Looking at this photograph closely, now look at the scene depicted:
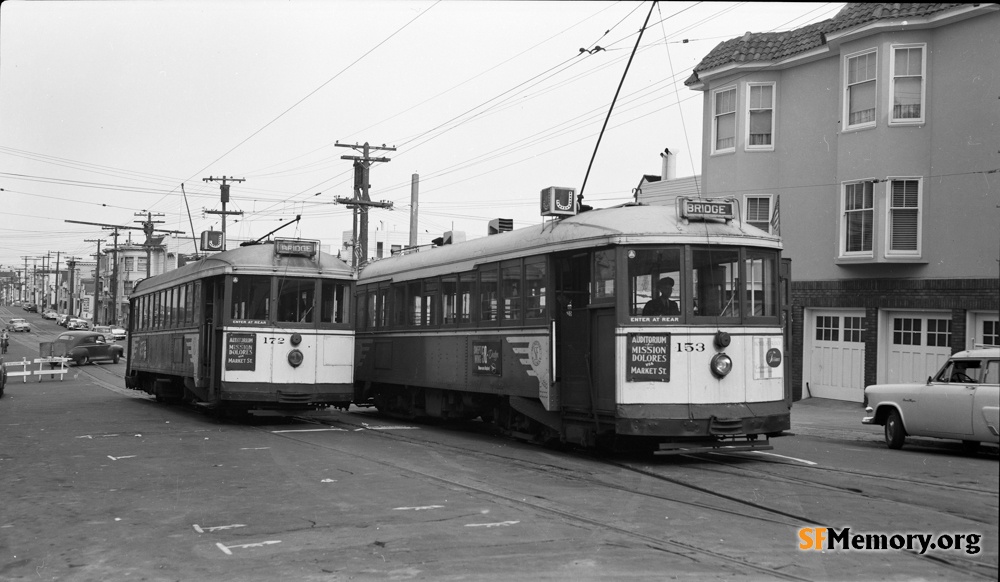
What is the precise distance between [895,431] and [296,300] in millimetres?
10497

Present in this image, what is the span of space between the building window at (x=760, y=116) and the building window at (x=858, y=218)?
312 cm

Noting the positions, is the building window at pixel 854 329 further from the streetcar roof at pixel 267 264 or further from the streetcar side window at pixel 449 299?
the streetcar roof at pixel 267 264

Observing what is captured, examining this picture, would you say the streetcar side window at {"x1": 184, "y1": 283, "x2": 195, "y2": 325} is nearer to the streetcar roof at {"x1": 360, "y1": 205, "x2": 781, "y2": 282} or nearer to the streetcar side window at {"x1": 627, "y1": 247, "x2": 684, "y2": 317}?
the streetcar roof at {"x1": 360, "y1": 205, "x2": 781, "y2": 282}

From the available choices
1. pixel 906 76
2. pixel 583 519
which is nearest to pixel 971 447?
pixel 583 519

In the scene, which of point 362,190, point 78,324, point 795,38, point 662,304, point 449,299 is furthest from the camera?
point 78,324

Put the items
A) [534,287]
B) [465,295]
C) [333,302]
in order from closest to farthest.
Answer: [534,287] < [465,295] < [333,302]

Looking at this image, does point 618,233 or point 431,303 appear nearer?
point 618,233

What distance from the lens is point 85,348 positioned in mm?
50625

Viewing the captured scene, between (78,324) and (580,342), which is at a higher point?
(580,342)

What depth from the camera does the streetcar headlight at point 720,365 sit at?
12.2 m

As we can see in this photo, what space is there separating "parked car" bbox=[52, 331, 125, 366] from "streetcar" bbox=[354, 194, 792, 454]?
40803 mm

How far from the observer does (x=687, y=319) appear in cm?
1230

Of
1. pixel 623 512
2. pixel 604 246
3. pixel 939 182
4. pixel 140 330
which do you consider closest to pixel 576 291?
pixel 604 246

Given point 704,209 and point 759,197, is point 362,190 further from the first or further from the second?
point 704,209
